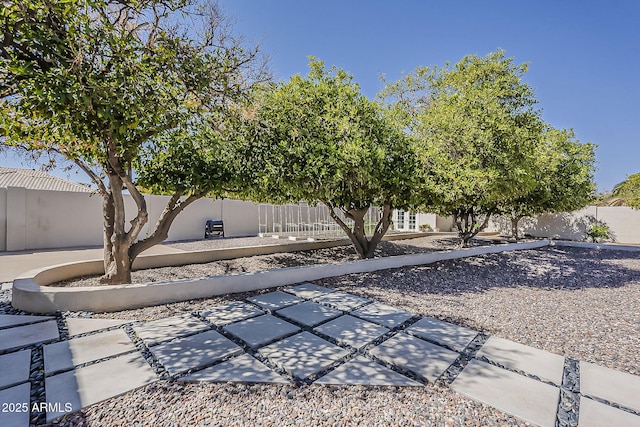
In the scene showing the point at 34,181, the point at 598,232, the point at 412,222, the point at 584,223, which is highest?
the point at 34,181

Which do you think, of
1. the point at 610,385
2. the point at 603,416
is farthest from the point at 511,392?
the point at 610,385

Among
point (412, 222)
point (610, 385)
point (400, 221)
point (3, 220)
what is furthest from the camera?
point (412, 222)

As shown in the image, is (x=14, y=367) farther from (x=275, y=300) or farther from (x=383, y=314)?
(x=383, y=314)

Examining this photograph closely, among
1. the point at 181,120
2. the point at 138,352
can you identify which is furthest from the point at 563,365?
the point at 181,120

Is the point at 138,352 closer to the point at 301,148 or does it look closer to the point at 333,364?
the point at 333,364

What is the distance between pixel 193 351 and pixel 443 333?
316 centimetres

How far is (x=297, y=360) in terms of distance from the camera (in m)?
3.27

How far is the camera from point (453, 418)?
2.43 m

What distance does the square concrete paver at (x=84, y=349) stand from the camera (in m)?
3.04

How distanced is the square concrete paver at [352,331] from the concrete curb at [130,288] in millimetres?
2149

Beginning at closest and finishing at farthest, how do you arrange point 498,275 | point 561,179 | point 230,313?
1. point 230,313
2. point 498,275
3. point 561,179

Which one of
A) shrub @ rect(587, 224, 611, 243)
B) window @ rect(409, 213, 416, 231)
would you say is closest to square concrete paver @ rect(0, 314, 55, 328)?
window @ rect(409, 213, 416, 231)

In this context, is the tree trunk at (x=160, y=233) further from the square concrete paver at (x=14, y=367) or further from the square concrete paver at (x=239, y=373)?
the square concrete paver at (x=239, y=373)

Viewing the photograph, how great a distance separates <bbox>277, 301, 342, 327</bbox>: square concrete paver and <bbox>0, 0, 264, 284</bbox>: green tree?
2.86 metres
